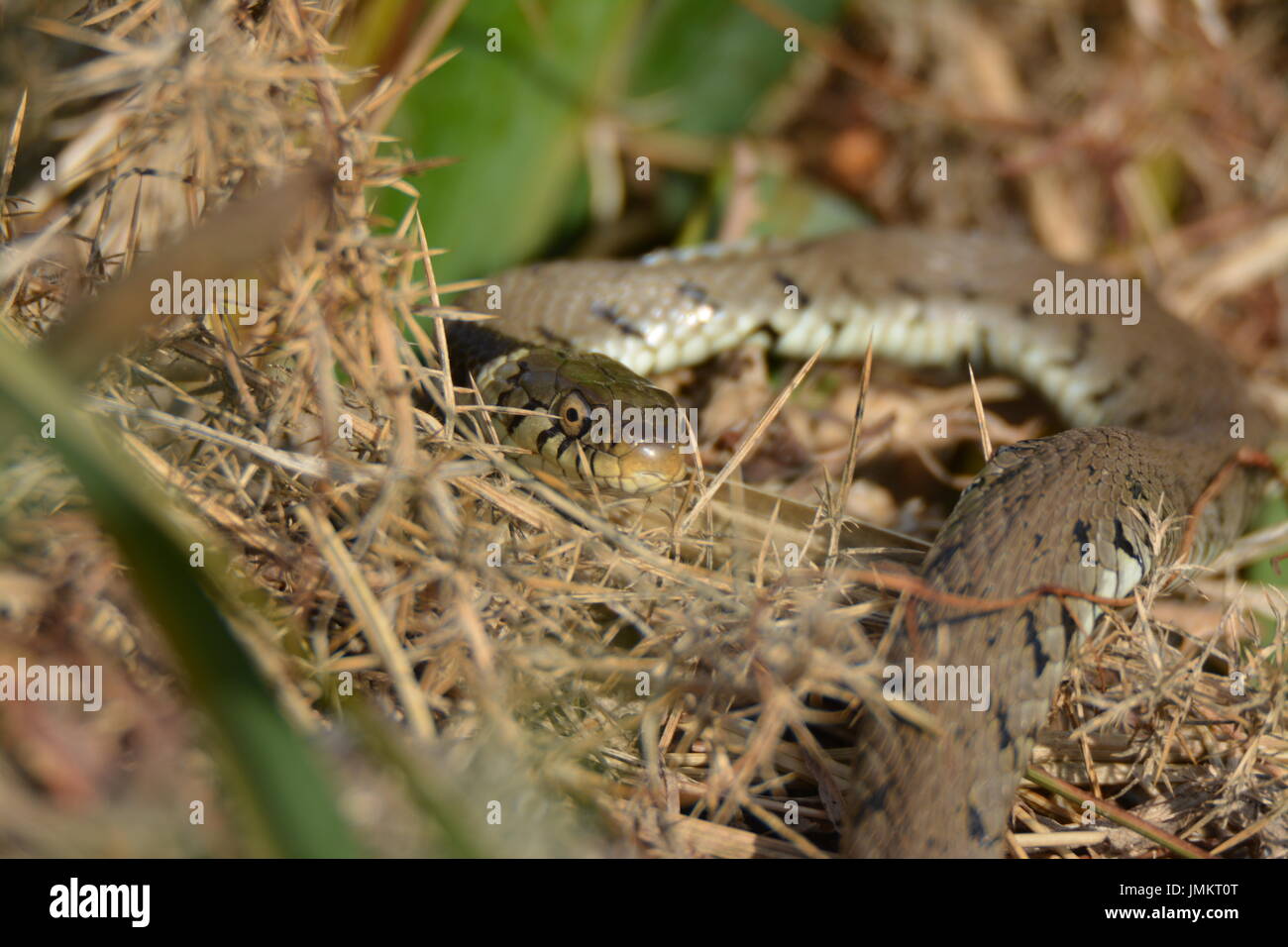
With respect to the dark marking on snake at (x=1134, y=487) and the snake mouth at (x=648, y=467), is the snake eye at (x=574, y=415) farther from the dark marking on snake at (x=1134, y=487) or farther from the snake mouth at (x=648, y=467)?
the dark marking on snake at (x=1134, y=487)

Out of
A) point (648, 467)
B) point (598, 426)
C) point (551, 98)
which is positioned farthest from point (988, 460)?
point (551, 98)

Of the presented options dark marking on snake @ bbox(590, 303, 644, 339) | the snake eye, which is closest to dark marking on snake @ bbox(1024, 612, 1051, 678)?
the snake eye

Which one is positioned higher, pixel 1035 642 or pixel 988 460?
pixel 988 460

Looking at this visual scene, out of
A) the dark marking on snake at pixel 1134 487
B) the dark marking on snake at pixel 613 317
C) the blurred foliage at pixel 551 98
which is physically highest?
the blurred foliage at pixel 551 98

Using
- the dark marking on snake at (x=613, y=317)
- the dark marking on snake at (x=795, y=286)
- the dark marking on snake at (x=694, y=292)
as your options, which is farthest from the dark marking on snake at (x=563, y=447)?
the dark marking on snake at (x=795, y=286)

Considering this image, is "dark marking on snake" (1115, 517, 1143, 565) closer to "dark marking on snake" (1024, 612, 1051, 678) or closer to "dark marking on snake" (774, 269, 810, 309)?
"dark marking on snake" (1024, 612, 1051, 678)

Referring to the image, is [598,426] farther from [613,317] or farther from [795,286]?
[795,286]
